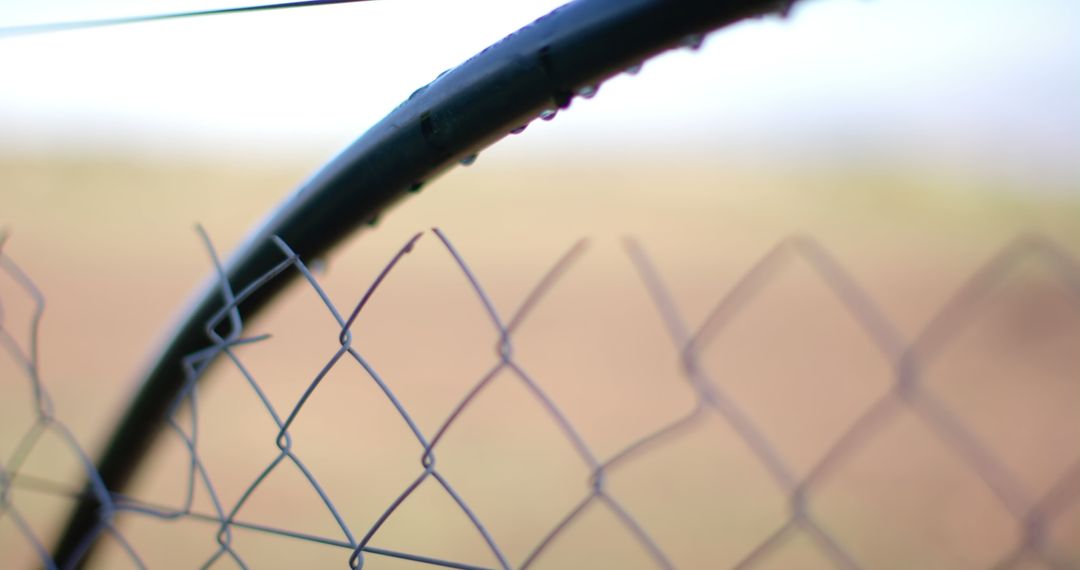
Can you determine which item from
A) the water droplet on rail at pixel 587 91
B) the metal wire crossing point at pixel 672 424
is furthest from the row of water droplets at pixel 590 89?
the metal wire crossing point at pixel 672 424

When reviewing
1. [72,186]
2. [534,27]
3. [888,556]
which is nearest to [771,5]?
[534,27]

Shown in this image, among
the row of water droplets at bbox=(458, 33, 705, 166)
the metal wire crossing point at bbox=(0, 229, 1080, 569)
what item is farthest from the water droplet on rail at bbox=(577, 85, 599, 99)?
the metal wire crossing point at bbox=(0, 229, 1080, 569)

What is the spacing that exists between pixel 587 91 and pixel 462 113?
126 millimetres

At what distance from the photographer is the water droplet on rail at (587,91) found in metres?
0.70

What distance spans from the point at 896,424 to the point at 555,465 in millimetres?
2142

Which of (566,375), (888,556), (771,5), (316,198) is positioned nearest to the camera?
(771,5)

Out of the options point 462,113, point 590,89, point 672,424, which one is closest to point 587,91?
point 590,89

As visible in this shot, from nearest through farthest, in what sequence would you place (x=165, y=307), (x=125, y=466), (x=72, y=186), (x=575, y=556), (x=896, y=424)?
(x=125, y=466) → (x=575, y=556) → (x=896, y=424) → (x=165, y=307) → (x=72, y=186)

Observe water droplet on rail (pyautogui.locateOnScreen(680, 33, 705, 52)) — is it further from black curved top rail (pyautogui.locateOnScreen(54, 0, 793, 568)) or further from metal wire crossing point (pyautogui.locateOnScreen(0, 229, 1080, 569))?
metal wire crossing point (pyautogui.locateOnScreen(0, 229, 1080, 569))

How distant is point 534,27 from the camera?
72 centimetres

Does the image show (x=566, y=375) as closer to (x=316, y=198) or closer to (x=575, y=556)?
(x=575, y=556)

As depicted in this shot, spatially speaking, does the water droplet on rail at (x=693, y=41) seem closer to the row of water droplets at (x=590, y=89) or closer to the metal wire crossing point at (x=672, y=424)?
the row of water droplets at (x=590, y=89)

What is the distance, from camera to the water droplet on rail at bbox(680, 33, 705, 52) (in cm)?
63

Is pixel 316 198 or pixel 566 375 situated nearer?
pixel 316 198
